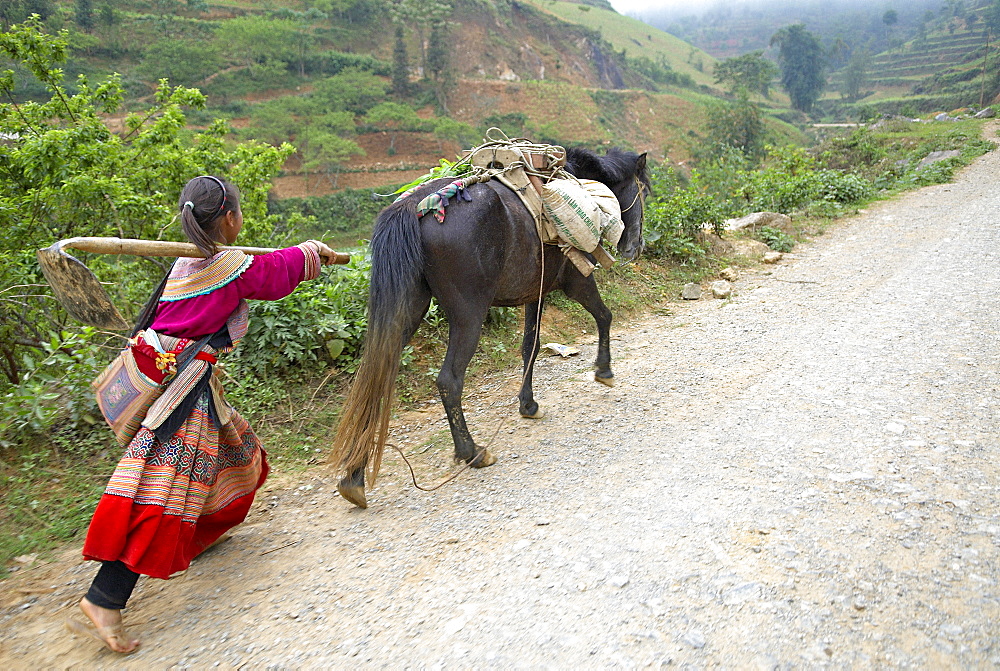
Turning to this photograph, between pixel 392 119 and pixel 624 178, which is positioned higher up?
pixel 624 178

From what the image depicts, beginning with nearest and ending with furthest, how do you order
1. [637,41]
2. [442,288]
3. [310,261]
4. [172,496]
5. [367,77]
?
[172,496] < [310,261] < [442,288] < [367,77] < [637,41]

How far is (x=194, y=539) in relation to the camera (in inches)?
107

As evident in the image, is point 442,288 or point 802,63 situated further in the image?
point 802,63

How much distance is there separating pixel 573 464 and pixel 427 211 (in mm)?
1717

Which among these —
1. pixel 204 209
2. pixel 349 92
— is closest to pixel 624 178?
pixel 204 209

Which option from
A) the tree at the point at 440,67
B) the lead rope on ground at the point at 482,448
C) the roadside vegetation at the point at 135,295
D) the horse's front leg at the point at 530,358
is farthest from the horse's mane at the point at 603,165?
the tree at the point at 440,67

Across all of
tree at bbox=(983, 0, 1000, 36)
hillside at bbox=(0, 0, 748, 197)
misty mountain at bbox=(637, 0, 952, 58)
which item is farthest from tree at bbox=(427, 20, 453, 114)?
misty mountain at bbox=(637, 0, 952, 58)

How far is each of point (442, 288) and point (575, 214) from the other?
3.37ft

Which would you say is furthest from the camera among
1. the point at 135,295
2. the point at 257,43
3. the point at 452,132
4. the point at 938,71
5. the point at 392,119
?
the point at 938,71

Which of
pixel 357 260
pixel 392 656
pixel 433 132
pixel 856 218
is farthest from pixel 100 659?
pixel 433 132

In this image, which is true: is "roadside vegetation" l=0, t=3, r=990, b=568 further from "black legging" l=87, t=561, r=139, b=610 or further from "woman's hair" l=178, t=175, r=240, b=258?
"woman's hair" l=178, t=175, r=240, b=258

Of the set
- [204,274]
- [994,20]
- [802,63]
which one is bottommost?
[204,274]

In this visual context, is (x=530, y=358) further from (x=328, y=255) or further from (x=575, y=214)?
(x=328, y=255)

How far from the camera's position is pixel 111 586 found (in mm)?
2221
